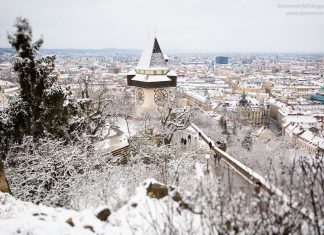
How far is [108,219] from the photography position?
545cm

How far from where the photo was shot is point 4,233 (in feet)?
16.1

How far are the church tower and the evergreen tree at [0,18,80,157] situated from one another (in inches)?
418

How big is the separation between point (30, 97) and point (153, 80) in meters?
11.2

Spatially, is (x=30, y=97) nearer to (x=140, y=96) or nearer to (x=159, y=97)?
(x=159, y=97)

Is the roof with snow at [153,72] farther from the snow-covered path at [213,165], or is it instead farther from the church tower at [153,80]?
the snow-covered path at [213,165]

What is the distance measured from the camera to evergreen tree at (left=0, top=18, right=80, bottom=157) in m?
10.1

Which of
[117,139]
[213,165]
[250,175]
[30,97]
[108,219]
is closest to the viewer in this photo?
[108,219]

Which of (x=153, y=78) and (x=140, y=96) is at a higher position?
(x=153, y=78)

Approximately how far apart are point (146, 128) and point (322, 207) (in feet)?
40.8

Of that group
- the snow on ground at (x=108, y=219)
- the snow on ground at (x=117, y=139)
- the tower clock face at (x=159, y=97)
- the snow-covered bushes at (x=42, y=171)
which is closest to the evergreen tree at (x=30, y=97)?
the snow-covered bushes at (x=42, y=171)

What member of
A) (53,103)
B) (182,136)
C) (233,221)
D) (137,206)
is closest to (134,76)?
(182,136)

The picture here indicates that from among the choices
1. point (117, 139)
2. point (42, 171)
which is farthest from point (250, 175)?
point (117, 139)

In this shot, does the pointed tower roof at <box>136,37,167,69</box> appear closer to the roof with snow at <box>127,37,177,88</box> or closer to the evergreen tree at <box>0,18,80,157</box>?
the roof with snow at <box>127,37,177,88</box>

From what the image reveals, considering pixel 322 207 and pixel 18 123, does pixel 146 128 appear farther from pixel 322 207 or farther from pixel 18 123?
pixel 322 207
